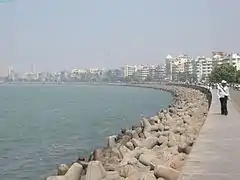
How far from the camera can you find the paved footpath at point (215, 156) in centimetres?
599

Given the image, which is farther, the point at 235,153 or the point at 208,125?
the point at 208,125

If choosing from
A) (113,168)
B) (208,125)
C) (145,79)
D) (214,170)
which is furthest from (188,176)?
(145,79)

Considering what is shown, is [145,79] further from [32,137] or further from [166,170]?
[166,170]

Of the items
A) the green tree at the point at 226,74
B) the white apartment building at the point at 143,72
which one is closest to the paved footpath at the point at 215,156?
the green tree at the point at 226,74

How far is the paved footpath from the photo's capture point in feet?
19.6

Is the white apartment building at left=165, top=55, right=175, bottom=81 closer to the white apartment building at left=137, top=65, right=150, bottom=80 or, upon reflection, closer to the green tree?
the white apartment building at left=137, top=65, right=150, bottom=80

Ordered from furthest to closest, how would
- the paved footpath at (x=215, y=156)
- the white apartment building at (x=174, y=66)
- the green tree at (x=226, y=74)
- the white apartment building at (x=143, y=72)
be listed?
1. the white apartment building at (x=143, y=72)
2. the white apartment building at (x=174, y=66)
3. the green tree at (x=226, y=74)
4. the paved footpath at (x=215, y=156)

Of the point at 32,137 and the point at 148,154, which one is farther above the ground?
the point at 148,154

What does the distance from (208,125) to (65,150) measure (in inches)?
237

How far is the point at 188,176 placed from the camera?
5.85m

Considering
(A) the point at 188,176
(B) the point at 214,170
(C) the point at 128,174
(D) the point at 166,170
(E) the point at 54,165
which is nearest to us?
(A) the point at 188,176

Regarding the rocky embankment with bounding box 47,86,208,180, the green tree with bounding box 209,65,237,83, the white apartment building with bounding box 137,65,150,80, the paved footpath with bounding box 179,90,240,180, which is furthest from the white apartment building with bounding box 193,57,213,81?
the paved footpath with bounding box 179,90,240,180

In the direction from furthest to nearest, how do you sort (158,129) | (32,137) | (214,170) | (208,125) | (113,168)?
(32,137) < (158,129) < (208,125) < (113,168) < (214,170)

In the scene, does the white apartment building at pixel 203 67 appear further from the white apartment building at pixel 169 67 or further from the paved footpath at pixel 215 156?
the paved footpath at pixel 215 156
